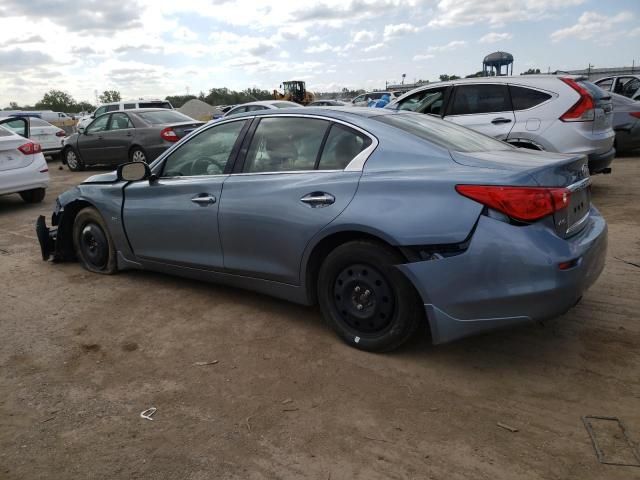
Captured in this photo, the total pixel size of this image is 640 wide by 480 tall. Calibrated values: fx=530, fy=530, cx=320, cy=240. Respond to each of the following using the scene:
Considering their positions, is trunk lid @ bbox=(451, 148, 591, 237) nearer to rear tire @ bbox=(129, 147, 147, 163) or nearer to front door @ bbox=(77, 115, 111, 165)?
rear tire @ bbox=(129, 147, 147, 163)

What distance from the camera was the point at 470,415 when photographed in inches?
109

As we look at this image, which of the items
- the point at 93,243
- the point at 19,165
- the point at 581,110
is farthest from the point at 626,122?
the point at 19,165

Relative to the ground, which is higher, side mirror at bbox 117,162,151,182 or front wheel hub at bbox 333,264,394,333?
side mirror at bbox 117,162,151,182

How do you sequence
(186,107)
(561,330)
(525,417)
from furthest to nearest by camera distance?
(186,107)
(561,330)
(525,417)

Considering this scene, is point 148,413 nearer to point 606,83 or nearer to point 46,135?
point 606,83

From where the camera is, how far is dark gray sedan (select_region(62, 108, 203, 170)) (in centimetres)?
1188

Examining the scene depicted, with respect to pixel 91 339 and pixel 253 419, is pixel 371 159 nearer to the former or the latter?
pixel 253 419

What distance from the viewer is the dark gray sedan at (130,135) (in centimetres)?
1188

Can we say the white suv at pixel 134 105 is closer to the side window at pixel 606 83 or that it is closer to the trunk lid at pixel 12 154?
the trunk lid at pixel 12 154

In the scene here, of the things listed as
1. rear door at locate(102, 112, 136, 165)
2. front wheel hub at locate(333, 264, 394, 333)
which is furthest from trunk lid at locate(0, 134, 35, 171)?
front wheel hub at locate(333, 264, 394, 333)

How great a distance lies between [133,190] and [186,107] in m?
32.3

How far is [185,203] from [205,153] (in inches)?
17.7

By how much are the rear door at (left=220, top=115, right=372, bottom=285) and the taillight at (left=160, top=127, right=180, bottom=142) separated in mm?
8178

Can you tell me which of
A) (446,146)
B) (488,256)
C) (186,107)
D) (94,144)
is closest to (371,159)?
(446,146)
